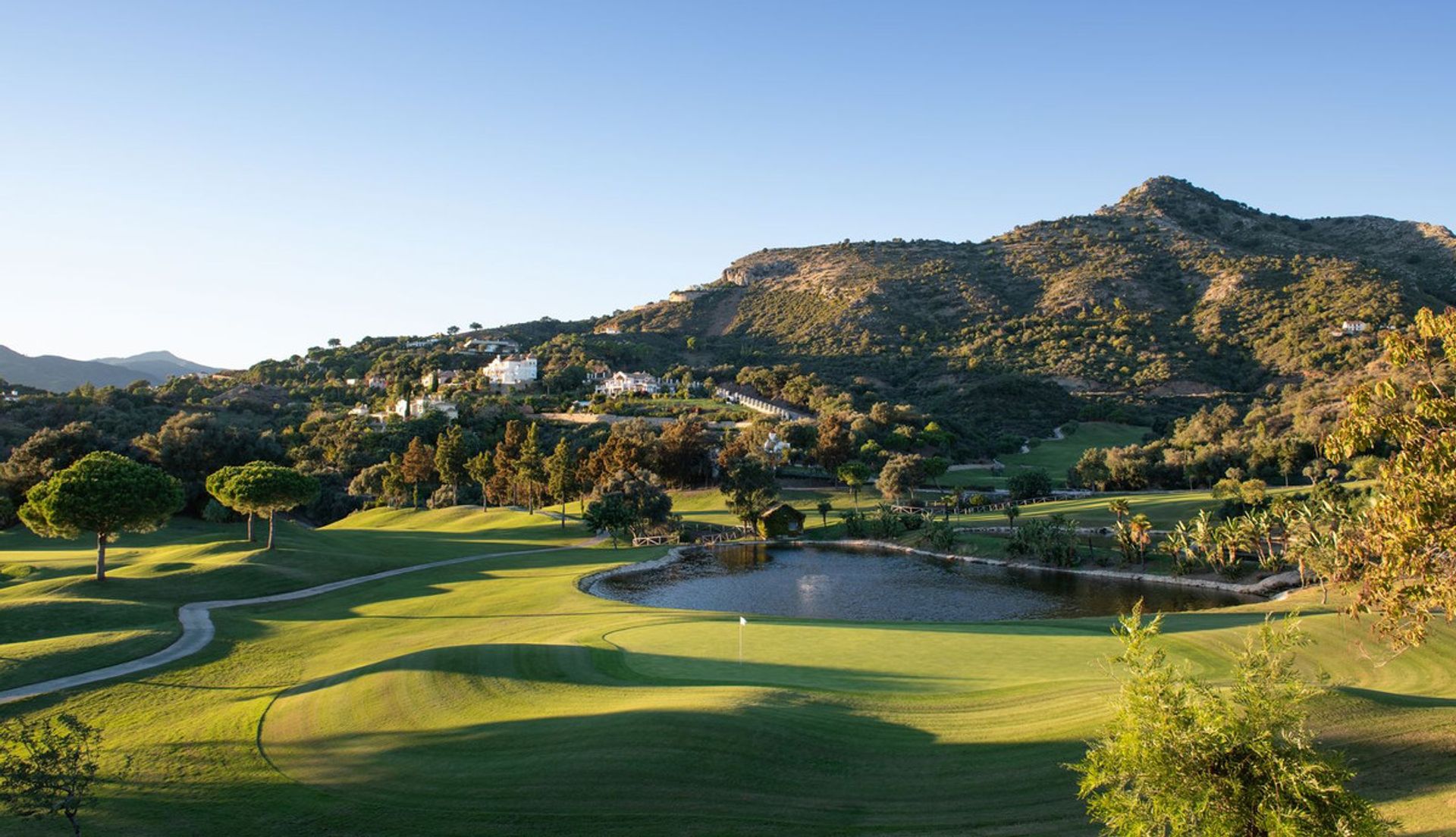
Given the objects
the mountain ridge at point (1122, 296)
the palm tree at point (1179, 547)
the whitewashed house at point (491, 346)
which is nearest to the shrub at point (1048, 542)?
the palm tree at point (1179, 547)

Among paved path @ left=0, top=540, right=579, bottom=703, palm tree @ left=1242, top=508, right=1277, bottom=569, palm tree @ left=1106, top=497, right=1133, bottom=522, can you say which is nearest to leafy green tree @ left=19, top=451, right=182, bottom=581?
paved path @ left=0, top=540, right=579, bottom=703

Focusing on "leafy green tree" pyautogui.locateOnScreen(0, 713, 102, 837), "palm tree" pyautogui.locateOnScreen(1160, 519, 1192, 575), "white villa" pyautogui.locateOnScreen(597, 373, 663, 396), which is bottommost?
"palm tree" pyautogui.locateOnScreen(1160, 519, 1192, 575)

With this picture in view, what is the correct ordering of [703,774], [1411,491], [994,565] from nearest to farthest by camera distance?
[1411,491] < [703,774] < [994,565]

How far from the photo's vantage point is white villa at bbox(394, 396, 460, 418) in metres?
102

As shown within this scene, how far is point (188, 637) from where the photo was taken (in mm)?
25984

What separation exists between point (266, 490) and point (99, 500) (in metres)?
8.43

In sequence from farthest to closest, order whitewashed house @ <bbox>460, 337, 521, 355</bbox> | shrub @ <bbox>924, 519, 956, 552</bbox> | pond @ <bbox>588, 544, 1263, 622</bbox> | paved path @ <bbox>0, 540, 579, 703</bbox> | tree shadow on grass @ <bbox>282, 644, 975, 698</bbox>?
1. whitewashed house @ <bbox>460, 337, 521, 355</bbox>
2. shrub @ <bbox>924, 519, 956, 552</bbox>
3. pond @ <bbox>588, 544, 1263, 622</bbox>
4. paved path @ <bbox>0, 540, 579, 703</bbox>
5. tree shadow on grass @ <bbox>282, 644, 975, 698</bbox>

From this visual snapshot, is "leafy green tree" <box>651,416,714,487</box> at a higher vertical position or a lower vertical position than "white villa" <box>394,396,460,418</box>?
lower

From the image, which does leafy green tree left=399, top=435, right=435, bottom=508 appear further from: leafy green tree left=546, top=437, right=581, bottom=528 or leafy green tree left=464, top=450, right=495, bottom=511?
leafy green tree left=546, top=437, right=581, bottom=528

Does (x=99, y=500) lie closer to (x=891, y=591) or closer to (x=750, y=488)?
(x=891, y=591)

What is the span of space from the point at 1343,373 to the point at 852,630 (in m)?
90.5

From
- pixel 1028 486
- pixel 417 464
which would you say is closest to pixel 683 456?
pixel 417 464

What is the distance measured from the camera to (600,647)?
70.6 feet

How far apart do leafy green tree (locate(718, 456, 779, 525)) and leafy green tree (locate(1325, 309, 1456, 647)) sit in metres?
50.8
